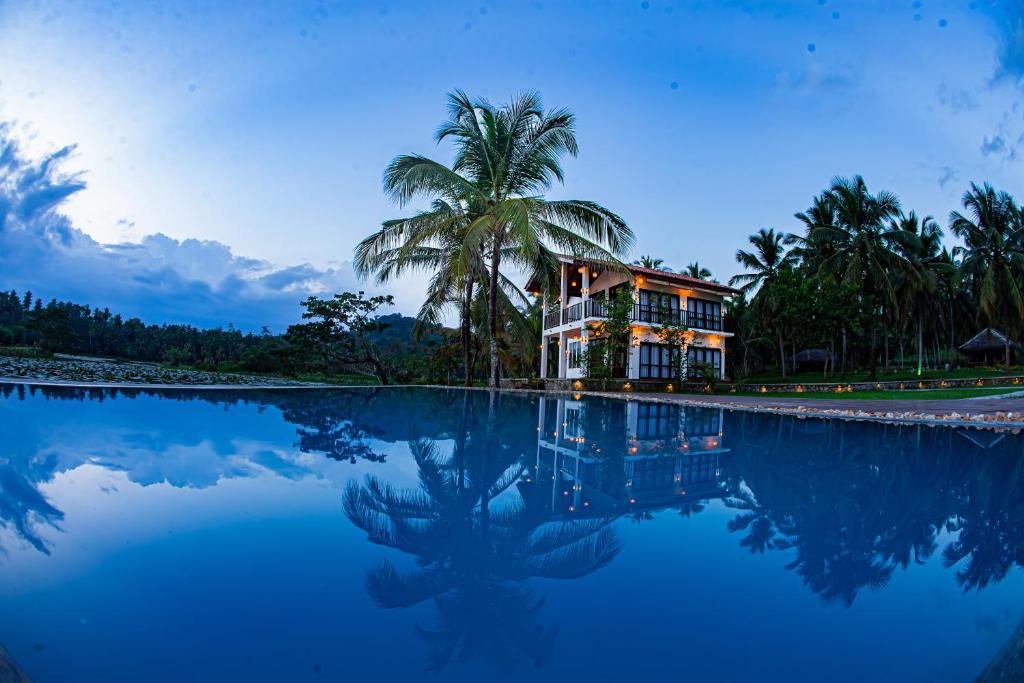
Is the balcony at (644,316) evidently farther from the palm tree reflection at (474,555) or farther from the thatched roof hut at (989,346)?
the thatched roof hut at (989,346)

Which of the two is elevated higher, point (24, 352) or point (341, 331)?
point (341, 331)

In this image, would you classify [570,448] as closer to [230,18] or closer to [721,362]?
[230,18]

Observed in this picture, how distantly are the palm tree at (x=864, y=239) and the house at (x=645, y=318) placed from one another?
5577 mm

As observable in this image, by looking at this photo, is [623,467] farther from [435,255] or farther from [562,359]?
[562,359]

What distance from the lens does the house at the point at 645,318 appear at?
62.6 ft

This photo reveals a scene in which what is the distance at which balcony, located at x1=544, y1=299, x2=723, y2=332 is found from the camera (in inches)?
748

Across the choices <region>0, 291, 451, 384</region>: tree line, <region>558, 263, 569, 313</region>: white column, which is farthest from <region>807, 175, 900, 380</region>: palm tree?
<region>0, 291, 451, 384</region>: tree line

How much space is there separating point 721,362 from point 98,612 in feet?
74.6

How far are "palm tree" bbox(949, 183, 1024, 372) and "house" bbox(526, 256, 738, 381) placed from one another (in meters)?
11.0

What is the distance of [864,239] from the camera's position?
863 inches

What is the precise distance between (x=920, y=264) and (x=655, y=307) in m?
13.1

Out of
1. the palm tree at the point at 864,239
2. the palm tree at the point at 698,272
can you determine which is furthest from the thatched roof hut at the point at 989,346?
the palm tree at the point at 698,272

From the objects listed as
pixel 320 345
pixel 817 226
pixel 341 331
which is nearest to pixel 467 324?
pixel 341 331

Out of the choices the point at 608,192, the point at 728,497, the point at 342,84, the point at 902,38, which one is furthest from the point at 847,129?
the point at 728,497
